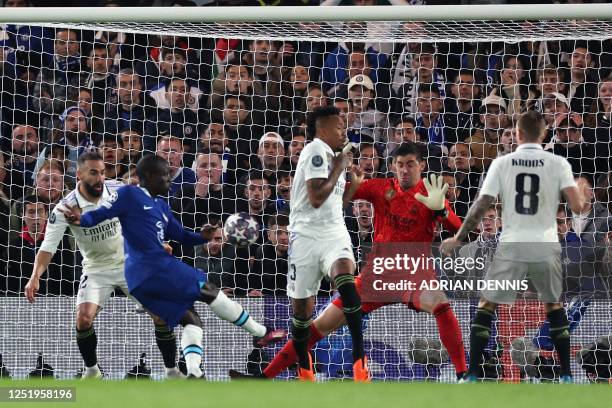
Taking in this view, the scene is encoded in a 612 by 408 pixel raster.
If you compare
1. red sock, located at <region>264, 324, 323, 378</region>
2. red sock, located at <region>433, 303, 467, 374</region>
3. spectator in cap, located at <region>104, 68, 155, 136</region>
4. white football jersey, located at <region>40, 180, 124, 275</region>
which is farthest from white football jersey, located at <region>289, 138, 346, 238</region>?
spectator in cap, located at <region>104, 68, 155, 136</region>

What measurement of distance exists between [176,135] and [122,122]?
0.53 metres

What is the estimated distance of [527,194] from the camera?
29.2 ft

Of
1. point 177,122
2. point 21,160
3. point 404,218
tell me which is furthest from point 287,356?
point 21,160

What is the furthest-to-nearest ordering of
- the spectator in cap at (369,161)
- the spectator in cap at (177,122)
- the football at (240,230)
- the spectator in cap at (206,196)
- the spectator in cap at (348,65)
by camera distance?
the spectator in cap at (348,65) < the spectator in cap at (177,122) < the spectator in cap at (369,161) < the spectator in cap at (206,196) < the football at (240,230)

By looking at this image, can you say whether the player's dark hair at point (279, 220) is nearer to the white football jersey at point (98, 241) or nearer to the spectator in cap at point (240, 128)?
the spectator in cap at point (240, 128)

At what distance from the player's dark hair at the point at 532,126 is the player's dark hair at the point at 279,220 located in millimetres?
2788

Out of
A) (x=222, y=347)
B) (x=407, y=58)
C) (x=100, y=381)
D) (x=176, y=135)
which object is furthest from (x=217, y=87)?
(x=100, y=381)

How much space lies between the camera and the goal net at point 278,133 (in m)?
10.8

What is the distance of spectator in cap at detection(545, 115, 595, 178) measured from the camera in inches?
454

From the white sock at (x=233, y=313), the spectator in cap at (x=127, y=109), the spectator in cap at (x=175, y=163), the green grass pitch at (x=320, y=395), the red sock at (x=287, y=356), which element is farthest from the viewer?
the spectator in cap at (x=127, y=109)

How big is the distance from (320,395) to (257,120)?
5.36m

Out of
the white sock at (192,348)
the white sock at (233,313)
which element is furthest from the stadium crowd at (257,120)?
the white sock at (192,348)

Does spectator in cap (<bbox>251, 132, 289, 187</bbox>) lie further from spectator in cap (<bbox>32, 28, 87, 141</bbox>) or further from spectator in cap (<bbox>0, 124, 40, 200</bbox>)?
spectator in cap (<bbox>0, 124, 40, 200</bbox>)

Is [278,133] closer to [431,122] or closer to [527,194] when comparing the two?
[431,122]
